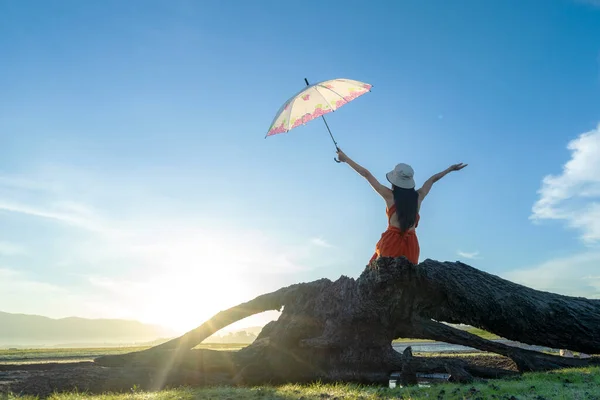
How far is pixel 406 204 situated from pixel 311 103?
349 cm

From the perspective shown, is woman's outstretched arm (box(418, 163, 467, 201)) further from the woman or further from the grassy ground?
the grassy ground

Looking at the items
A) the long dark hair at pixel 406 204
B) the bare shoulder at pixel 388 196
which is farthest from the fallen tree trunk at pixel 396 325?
the bare shoulder at pixel 388 196

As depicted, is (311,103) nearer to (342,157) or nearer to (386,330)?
(342,157)

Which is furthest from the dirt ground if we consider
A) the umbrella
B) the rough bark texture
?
the umbrella

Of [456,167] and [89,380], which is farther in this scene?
[456,167]

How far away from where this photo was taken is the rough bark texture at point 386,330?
10.3 meters

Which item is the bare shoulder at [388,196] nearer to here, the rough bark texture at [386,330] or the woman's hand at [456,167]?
the rough bark texture at [386,330]

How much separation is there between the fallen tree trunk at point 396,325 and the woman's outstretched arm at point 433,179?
5.44 feet

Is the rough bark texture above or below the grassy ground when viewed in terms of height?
above

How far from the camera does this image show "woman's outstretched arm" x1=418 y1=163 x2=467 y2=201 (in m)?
10.6

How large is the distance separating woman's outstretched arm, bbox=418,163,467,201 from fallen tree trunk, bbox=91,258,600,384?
1.66 metres

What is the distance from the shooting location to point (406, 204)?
10438mm

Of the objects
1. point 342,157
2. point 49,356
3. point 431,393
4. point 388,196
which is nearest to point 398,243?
point 388,196

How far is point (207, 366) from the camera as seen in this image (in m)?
10.7
